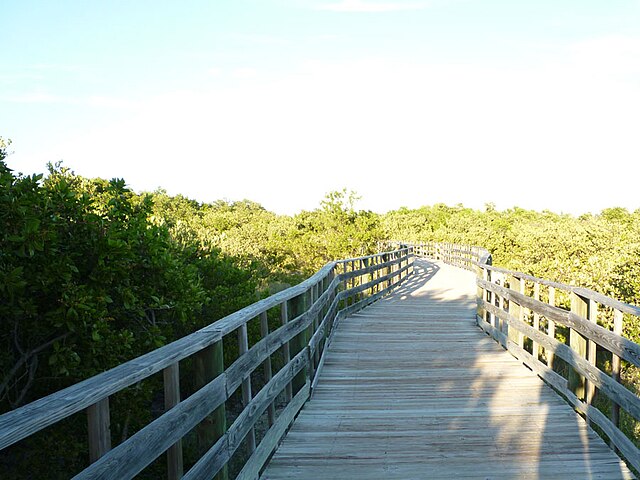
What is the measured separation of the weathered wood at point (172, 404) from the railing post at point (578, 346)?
4.12 metres

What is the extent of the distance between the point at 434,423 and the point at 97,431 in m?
3.90

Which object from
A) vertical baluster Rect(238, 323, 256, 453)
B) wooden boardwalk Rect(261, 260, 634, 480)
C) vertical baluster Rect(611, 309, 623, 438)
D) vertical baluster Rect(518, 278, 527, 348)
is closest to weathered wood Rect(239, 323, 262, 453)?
vertical baluster Rect(238, 323, 256, 453)

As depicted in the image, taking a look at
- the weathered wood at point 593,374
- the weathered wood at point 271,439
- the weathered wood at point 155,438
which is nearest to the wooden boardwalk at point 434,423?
the weathered wood at point 271,439

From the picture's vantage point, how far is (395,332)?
10195mm

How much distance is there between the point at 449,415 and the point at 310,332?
1.74m

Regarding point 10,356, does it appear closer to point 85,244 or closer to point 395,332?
point 85,244

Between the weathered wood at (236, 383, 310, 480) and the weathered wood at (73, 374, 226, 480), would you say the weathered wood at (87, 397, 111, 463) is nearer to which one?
the weathered wood at (73, 374, 226, 480)

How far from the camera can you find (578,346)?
5.50 m

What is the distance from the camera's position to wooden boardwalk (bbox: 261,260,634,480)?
4230mm

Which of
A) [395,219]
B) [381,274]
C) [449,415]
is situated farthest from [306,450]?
[395,219]

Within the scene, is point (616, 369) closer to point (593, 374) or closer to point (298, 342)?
point (593, 374)

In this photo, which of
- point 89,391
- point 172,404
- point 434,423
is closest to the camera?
point 89,391

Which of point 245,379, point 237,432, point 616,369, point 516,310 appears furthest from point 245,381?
point 516,310

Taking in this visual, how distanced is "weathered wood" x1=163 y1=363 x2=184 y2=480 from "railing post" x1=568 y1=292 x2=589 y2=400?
412 centimetres
